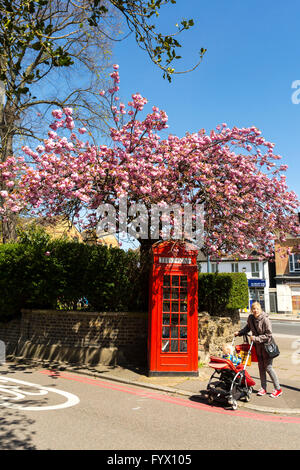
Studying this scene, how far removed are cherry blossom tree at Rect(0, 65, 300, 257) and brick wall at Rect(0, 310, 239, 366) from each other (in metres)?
2.43

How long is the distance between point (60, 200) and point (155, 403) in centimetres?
580

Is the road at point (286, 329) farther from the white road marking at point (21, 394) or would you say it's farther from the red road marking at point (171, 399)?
the white road marking at point (21, 394)

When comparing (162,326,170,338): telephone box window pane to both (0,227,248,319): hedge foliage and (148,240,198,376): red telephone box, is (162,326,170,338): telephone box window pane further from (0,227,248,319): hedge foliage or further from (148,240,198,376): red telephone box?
(0,227,248,319): hedge foliage

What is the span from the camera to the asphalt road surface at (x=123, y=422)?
4629 mm

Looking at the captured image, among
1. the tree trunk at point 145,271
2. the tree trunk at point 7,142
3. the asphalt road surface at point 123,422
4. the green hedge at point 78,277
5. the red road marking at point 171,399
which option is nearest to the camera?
the asphalt road surface at point 123,422

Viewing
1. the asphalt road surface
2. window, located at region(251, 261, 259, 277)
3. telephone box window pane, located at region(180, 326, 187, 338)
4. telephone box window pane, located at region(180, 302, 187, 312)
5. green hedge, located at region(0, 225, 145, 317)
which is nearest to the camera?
the asphalt road surface

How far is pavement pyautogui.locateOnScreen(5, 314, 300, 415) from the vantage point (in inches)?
258

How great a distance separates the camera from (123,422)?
215 inches

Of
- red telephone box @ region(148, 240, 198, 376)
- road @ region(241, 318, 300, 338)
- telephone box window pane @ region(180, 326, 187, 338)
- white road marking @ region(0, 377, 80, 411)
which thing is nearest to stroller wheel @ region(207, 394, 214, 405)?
red telephone box @ region(148, 240, 198, 376)

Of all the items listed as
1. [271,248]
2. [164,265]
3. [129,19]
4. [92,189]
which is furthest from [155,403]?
[271,248]

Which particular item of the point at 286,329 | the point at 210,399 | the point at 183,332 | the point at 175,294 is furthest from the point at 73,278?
the point at 286,329

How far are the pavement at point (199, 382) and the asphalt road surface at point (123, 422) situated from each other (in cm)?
26

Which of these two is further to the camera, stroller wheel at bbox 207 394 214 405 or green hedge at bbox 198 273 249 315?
green hedge at bbox 198 273 249 315

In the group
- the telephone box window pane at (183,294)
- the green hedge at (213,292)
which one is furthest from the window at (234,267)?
the telephone box window pane at (183,294)
